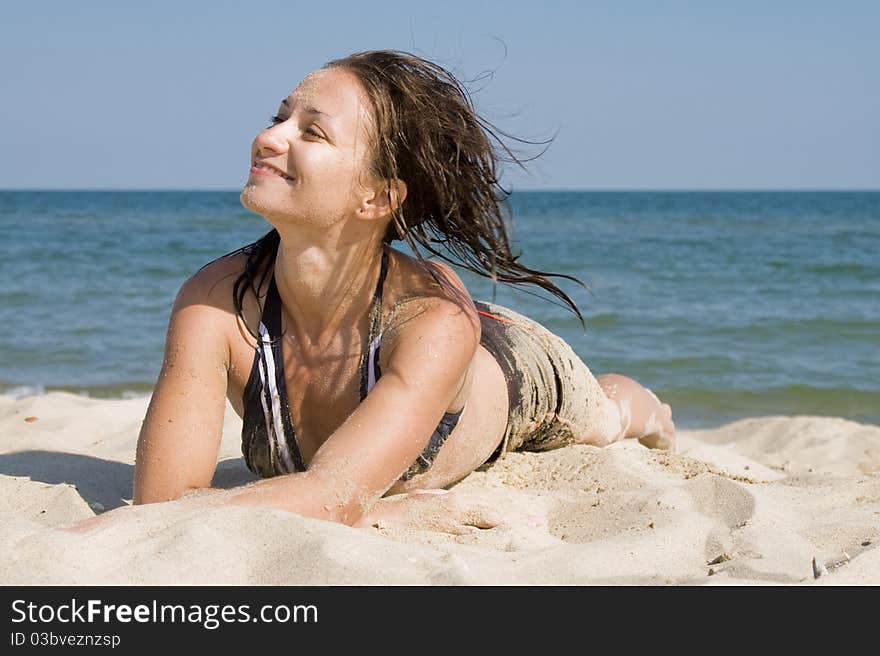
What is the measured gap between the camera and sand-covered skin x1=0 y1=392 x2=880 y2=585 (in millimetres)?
2219

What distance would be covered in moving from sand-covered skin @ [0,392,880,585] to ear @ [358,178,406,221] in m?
0.87

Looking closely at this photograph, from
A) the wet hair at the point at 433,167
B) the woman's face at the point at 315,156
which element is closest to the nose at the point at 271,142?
the woman's face at the point at 315,156

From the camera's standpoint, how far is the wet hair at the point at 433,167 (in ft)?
9.84

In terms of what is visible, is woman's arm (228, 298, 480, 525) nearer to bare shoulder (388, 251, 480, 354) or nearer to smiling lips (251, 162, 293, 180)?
bare shoulder (388, 251, 480, 354)

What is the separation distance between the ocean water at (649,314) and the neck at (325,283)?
48 cm

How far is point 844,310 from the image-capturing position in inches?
425

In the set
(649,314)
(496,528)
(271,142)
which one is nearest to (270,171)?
(271,142)

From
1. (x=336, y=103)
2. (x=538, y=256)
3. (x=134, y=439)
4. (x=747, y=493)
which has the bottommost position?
(x=538, y=256)

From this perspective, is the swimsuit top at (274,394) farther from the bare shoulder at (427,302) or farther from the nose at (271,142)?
the nose at (271,142)

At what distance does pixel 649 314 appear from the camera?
10.6m
